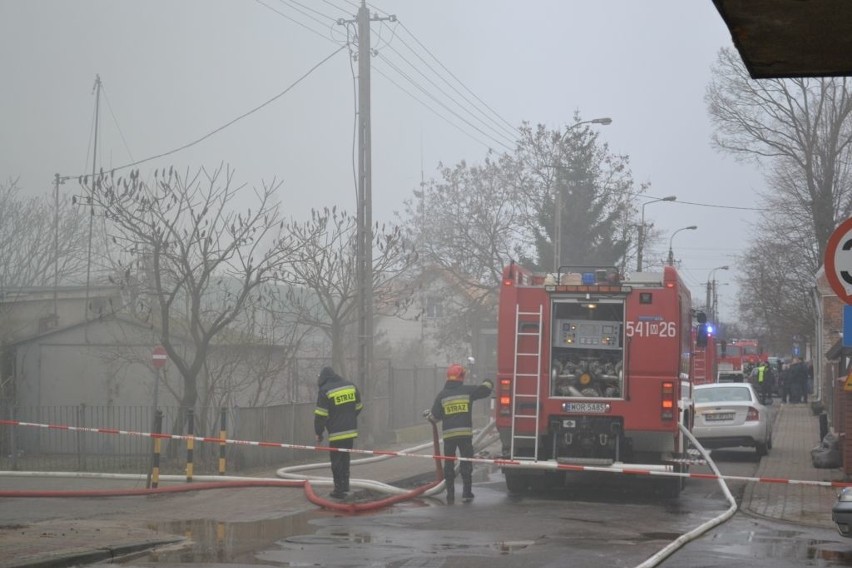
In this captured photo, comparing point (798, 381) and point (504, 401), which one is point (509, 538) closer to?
point (504, 401)

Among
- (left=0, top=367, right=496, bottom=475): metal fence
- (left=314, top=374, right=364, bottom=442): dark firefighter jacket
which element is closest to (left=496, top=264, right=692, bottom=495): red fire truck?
(left=314, top=374, right=364, bottom=442): dark firefighter jacket

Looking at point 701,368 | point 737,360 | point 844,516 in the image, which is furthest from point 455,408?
point 737,360

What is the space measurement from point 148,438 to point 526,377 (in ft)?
29.7

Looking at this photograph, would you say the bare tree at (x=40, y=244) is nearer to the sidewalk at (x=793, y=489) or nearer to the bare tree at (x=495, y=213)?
the bare tree at (x=495, y=213)

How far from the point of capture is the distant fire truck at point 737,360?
4219cm

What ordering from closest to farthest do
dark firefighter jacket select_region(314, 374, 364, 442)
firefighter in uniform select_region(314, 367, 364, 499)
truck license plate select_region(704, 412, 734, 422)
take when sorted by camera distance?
firefighter in uniform select_region(314, 367, 364, 499)
dark firefighter jacket select_region(314, 374, 364, 442)
truck license plate select_region(704, 412, 734, 422)

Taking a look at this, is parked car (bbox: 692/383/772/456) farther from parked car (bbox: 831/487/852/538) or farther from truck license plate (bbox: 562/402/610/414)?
parked car (bbox: 831/487/852/538)

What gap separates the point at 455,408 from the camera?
564 inches

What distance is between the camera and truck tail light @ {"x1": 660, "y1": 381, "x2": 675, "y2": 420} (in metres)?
14.2

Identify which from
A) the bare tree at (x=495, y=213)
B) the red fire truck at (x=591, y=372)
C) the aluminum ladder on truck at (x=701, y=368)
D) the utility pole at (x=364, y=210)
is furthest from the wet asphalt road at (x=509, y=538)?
the bare tree at (x=495, y=213)

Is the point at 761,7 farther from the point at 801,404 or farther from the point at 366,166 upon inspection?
the point at 801,404

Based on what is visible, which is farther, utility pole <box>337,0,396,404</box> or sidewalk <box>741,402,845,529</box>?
utility pole <box>337,0,396,404</box>

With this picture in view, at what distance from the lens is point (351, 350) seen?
1388 inches

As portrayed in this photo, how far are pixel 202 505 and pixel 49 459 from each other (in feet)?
28.0
